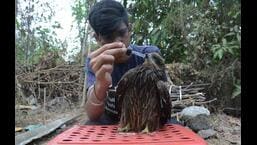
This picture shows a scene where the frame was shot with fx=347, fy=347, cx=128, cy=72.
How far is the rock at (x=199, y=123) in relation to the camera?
2.25 feet

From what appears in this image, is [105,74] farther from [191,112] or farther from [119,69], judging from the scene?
[191,112]

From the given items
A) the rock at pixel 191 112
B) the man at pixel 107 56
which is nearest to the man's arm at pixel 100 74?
the man at pixel 107 56

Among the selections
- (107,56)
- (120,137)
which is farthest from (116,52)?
(120,137)

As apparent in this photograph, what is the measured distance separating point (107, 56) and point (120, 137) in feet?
0.42

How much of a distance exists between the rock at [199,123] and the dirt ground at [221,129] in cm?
2

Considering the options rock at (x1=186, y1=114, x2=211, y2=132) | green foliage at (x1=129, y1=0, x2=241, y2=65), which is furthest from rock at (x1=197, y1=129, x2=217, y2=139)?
green foliage at (x1=129, y1=0, x2=241, y2=65)

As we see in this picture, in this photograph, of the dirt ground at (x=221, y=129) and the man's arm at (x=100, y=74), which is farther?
the dirt ground at (x=221, y=129)

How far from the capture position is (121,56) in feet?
1.80

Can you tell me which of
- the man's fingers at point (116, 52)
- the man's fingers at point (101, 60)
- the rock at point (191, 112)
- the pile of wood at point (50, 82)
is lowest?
the rock at point (191, 112)

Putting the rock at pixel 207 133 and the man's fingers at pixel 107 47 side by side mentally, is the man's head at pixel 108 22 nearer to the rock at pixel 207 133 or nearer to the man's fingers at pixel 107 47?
the man's fingers at pixel 107 47

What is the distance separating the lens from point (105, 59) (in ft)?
1.74

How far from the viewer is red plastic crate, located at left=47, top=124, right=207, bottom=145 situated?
1.65 ft

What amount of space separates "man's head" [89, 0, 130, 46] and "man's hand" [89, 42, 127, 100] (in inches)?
1.1
